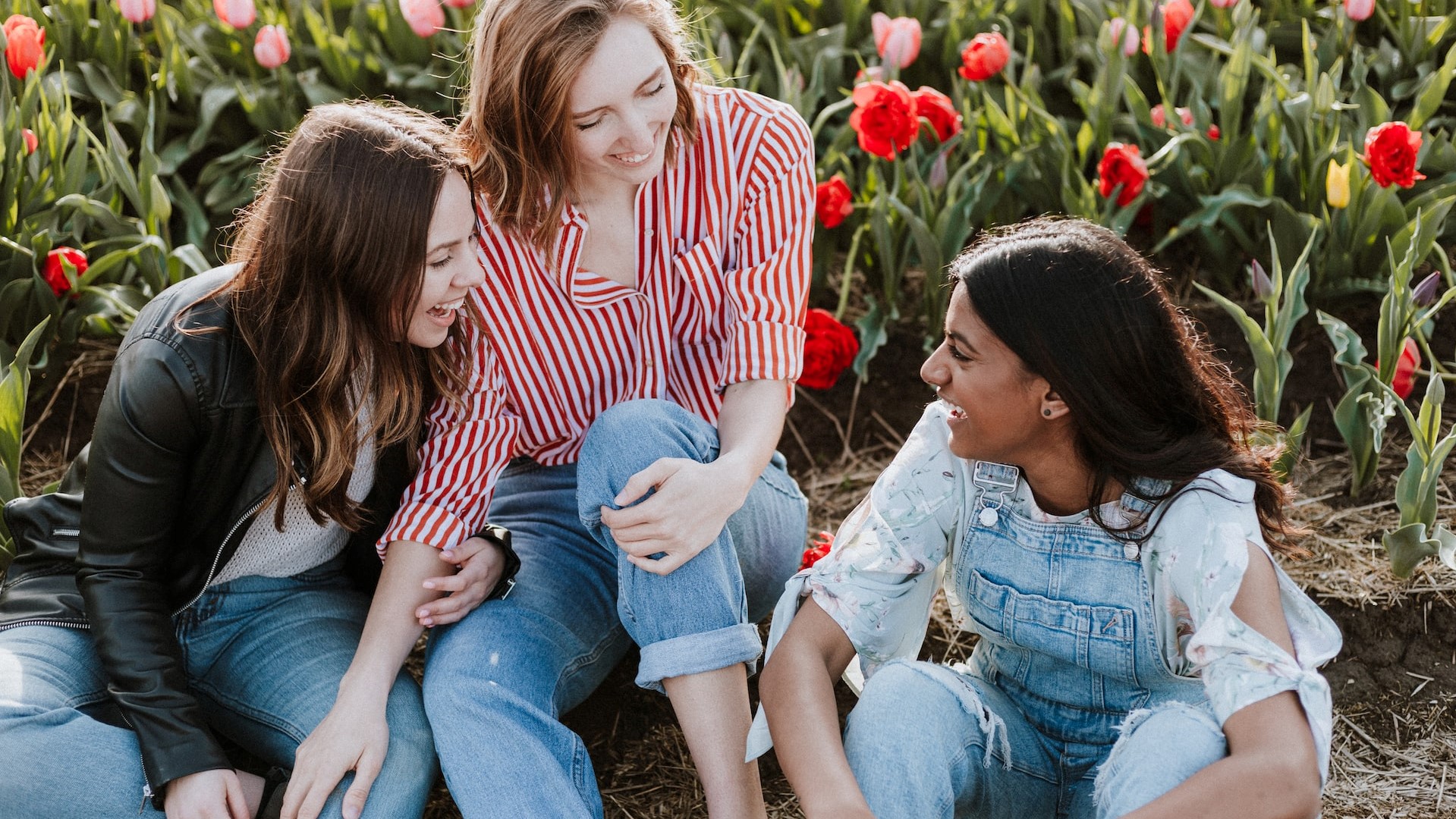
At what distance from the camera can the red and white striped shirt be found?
6.34ft

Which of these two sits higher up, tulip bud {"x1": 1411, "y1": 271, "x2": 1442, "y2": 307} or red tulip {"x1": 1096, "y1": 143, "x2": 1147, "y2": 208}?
red tulip {"x1": 1096, "y1": 143, "x2": 1147, "y2": 208}

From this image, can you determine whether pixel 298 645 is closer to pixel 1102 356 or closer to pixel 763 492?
pixel 763 492

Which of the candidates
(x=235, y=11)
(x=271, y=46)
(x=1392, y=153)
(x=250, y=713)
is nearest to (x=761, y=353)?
(x=250, y=713)

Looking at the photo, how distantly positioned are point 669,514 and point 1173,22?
1.84m

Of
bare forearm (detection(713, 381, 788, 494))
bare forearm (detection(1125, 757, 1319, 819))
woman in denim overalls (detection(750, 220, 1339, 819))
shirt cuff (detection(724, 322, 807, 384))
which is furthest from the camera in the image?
shirt cuff (detection(724, 322, 807, 384))

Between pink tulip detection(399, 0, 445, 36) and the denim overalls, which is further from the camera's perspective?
pink tulip detection(399, 0, 445, 36)

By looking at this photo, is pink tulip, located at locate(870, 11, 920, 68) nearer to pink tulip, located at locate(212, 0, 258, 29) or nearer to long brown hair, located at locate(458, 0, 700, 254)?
long brown hair, located at locate(458, 0, 700, 254)

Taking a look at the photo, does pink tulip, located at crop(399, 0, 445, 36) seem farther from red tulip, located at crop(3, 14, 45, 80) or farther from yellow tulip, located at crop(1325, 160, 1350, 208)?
yellow tulip, located at crop(1325, 160, 1350, 208)

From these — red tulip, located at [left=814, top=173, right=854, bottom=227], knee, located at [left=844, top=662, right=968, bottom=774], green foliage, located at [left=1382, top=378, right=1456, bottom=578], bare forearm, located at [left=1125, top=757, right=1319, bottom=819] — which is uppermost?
red tulip, located at [left=814, top=173, right=854, bottom=227]

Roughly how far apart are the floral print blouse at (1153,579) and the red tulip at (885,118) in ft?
3.18

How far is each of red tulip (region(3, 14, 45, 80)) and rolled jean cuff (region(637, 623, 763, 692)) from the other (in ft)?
6.25

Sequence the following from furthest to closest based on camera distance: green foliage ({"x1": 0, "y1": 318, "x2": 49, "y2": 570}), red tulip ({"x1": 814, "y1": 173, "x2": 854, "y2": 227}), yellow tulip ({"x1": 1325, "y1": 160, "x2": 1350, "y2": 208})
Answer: red tulip ({"x1": 814, "y1": 173, "x2": 854, "y2": 227}) < yellow tulip ({"x1": 1325, "y1": 160, "x2": 1350, "y2": 208}) < green foliage ({"x1": 0, "y1": 318, "x2": 49, "y2": 570})

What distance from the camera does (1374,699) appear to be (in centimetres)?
216

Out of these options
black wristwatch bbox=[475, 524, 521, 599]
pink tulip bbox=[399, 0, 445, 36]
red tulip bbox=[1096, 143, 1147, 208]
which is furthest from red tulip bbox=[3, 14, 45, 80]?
red tulip bbox=[1096, 143, 1147, 208]
